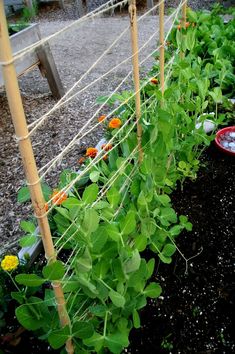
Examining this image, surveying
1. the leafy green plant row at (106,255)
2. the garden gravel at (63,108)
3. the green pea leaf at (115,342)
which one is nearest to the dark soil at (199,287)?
the leafy green plant row at (106,255)

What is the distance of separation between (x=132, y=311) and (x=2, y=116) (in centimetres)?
222

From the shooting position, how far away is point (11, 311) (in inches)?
51.3

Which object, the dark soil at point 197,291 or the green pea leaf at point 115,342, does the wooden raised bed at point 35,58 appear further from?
the green pea leaf at point 115,342

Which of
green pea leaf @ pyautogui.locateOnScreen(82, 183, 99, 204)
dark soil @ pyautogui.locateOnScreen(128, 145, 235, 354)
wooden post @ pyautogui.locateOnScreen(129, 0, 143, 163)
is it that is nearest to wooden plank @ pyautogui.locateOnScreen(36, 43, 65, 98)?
dark soil @ pyautogui.locateOnScreen(128, 145, 235, 354)

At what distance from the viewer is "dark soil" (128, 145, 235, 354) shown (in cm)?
129

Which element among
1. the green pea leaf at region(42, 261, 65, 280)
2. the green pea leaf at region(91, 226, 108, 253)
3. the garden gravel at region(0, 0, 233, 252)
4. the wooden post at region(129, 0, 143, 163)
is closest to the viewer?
the green pea leaf at region(42, 261, 65, 280)

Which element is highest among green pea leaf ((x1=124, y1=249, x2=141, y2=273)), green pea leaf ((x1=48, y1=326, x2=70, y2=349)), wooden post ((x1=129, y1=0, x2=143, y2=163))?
wooden post ((x1=129, y1=0, x2=143, y2=163))

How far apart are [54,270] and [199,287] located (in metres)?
0.83

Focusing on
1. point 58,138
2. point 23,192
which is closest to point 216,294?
point 23,192

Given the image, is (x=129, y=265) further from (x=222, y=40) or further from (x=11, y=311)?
(x=222, y=40)

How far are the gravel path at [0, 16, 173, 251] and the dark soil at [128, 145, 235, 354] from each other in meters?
0.76

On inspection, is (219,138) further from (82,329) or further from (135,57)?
(82,329)

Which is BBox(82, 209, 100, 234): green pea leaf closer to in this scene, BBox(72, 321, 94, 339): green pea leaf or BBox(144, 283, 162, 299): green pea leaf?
BBox(72, 321, 94, 339): green pea leaf

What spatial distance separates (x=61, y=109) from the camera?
286cm
